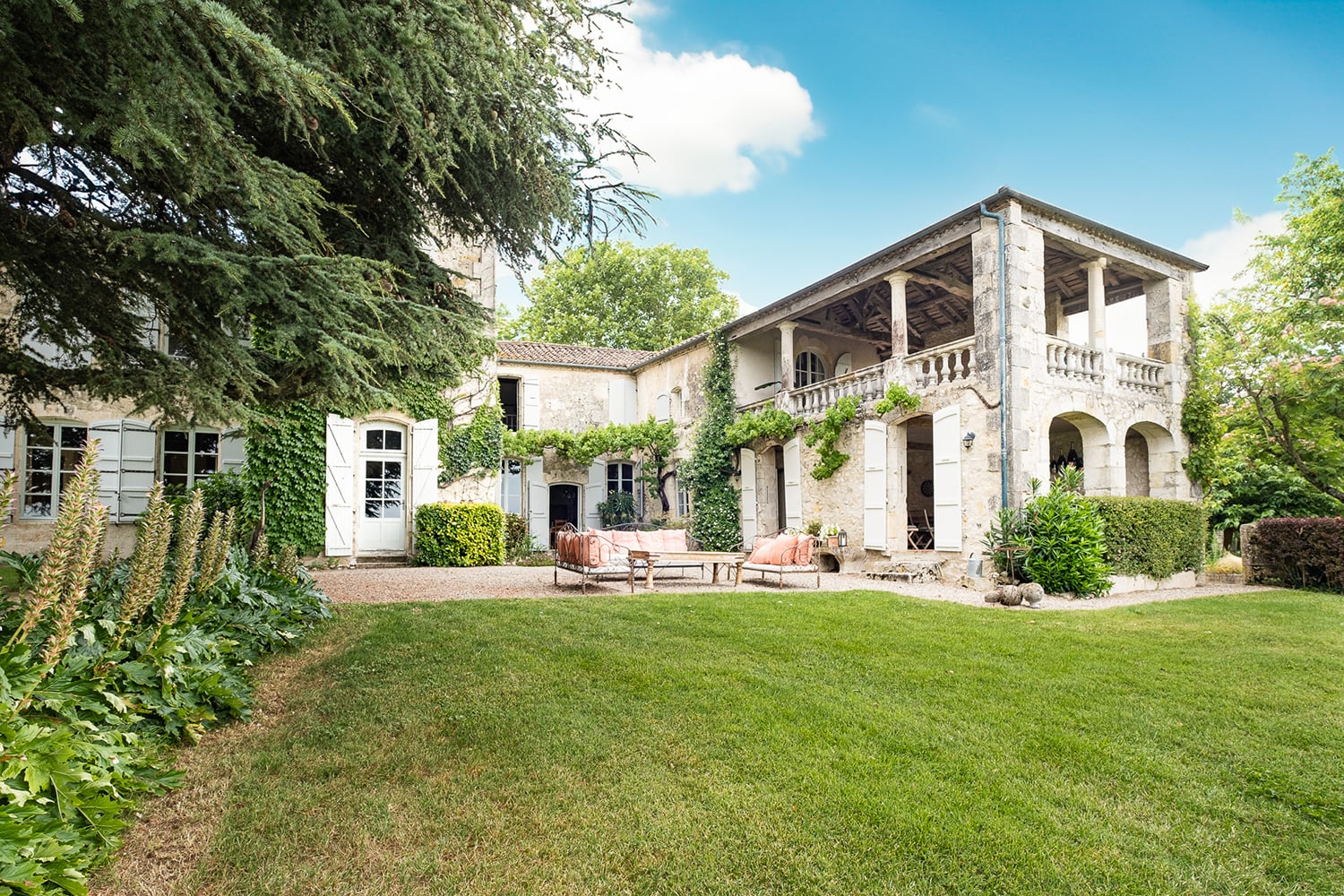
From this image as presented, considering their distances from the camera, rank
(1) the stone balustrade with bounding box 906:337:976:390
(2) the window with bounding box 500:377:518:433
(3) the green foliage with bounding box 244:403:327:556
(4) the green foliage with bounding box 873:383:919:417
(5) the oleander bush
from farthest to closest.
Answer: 1. (2) the window with bounding box 500:377:518:433
2. (3) the green foliage with bounding box 244:403:327:556
3. (4) the green foliage with bounding box 873:383:919:417
4. (1) the stone balustrade with bounding box 906:337:976:390
5. (5) the oleander bush

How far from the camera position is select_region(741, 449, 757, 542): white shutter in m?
14.3

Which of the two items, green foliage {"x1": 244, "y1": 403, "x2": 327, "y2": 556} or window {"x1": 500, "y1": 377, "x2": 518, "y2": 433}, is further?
window {"x1": 500, "y1": 377, "x2": 518, "y2": 433}

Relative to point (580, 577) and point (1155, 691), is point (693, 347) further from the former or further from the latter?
point (1155, 691)

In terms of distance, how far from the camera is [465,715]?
11.7 feet

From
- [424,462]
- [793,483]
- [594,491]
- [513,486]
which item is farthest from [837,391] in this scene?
[513,486]

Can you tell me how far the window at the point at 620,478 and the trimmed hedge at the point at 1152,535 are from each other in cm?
1114

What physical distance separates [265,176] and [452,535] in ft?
31.7

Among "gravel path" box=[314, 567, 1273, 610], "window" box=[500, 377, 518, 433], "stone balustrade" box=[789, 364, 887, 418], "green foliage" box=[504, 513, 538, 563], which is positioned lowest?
"gravel path" box=[314, 567, 1273, 610]

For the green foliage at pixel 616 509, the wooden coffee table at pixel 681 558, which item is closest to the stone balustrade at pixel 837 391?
the wooden coffee table at pixel 681 558

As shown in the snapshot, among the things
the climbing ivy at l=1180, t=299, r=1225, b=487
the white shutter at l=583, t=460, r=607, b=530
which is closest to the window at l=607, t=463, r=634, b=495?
the white shutter at l=583, t=460, r=607, b=530

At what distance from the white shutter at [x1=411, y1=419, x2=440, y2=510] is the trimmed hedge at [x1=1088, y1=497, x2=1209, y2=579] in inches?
413

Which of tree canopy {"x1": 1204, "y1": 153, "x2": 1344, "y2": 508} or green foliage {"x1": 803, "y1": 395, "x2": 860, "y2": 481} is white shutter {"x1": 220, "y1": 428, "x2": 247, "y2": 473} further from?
tree canopy {"x1": 1204, "y1": 153, "x2": 1344, "y2": 508}

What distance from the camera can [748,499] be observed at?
14.5 meters

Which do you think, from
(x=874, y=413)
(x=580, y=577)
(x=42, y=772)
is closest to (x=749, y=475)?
(x=874, y=413)
